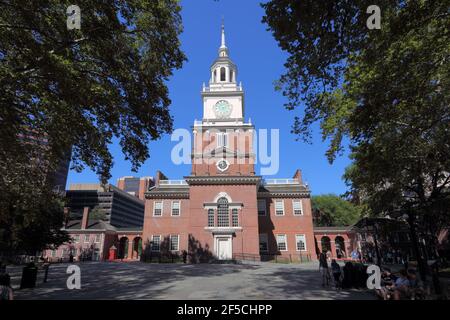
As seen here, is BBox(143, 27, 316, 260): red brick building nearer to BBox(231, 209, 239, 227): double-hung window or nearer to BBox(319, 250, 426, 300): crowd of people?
BBox(231, 209, 239, 227): double-hung window

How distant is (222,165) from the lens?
3441 cm

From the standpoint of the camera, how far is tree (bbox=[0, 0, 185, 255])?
8.17m

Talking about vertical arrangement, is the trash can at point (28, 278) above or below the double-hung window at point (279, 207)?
below

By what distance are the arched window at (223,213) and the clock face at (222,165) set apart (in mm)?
3946

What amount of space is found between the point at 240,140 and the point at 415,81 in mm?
27778

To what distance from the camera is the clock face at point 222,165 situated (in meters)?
34.2

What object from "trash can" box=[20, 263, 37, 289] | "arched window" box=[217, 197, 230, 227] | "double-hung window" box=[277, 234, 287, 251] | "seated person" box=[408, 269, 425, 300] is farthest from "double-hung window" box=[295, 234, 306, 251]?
"trash can" box=[20, 263, 37, 289]

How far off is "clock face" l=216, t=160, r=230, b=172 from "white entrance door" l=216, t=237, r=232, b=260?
27.6 feet

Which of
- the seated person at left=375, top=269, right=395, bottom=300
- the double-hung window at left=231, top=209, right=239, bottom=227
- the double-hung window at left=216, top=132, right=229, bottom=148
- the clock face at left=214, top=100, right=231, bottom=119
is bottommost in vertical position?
the seated person at left=375, top=269, right=395, bottom=300

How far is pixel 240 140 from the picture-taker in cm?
3594

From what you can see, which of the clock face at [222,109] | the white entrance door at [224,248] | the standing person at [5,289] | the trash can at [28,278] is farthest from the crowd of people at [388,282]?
the clock face at [222,109]

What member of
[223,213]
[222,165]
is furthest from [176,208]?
[222,165]

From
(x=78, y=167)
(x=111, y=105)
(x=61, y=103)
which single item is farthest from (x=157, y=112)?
(x=78, y=167)

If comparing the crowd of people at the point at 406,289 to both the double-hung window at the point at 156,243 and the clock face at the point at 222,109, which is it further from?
the clock face at the point at 222,109
